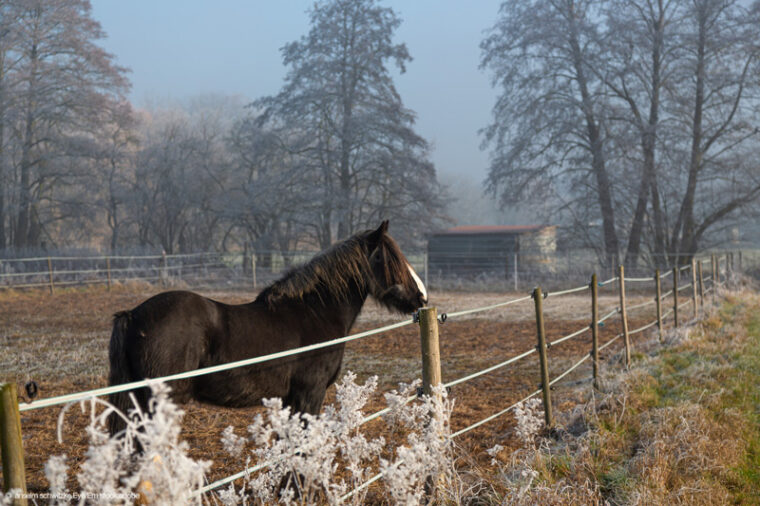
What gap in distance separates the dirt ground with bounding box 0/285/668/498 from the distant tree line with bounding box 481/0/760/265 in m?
6.70

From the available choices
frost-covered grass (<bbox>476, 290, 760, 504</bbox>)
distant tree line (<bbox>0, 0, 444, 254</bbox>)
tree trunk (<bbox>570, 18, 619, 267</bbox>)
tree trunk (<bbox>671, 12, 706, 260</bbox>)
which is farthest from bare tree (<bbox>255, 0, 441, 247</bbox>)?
frost-covered grass (<bbox>476, 290, 760, 504</bbox>)

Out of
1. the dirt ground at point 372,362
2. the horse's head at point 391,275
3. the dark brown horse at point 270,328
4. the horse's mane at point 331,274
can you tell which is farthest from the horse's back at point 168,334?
the horse's head at point 391,275

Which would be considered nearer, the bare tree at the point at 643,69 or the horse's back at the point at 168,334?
the horse's back at the point at 168,334

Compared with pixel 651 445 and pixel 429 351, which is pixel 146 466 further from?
pixel 651 445

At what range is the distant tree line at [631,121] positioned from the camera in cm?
1848

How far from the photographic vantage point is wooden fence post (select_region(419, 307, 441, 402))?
111 inches

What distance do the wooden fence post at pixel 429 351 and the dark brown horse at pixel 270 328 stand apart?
2.54 ft

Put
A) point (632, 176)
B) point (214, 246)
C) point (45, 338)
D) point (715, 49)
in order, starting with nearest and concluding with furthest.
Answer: point (45, 338) → point (715, 49) → point (632, 176) → point (214, 246)

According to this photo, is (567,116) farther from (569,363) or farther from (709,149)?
(569,363)

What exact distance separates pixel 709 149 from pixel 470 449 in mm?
19692

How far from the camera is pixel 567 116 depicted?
65.9ft

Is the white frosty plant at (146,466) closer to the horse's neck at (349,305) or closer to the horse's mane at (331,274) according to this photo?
the horse's mane at (331,274)

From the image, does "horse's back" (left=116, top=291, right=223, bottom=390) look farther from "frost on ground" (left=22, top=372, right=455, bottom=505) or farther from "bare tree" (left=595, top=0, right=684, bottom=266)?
"bare tree" (left=595, top=0, right=684, bottom=266)

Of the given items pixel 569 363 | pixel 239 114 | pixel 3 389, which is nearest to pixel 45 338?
pixel 569 363
